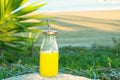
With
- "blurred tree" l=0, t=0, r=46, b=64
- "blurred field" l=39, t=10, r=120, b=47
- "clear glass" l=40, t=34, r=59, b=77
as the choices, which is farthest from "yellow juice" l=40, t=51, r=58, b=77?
"blurred field" l=39, t=10, r=120, b=47

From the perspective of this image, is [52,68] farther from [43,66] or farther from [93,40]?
[93,40]

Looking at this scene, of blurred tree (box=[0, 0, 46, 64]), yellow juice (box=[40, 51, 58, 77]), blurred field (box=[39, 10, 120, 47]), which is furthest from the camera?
blurred field (box=[39, 10, 120, 47])

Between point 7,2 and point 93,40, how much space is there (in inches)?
151

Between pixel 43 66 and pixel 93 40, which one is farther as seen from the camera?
pixel 93 40

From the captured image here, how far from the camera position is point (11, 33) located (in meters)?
6.28

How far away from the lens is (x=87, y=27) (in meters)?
11.6

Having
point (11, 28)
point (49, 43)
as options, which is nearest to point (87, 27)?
point (11, 28)

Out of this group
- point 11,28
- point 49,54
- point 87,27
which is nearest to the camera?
point 49,54

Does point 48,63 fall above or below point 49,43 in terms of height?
below

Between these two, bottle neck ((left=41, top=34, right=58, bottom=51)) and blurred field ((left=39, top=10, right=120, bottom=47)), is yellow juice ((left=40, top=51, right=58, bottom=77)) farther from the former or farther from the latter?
blurred field ((left=39, top=10, right=120, bottom=47))

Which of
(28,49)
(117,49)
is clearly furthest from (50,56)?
(117,49)

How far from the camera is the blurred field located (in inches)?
386

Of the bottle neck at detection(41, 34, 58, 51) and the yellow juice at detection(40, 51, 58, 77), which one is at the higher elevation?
the bottle neck at detection(41, 34, 58, 51)

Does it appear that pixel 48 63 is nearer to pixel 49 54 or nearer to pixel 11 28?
pixel 49 54
